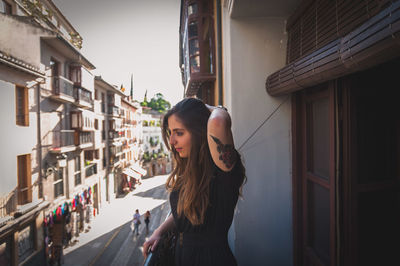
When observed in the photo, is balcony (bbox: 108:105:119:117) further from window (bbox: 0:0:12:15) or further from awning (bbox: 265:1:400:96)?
awning (bbox: 265:1:400:96)

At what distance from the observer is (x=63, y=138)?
1323 cm

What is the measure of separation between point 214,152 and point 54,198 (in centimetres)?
1426

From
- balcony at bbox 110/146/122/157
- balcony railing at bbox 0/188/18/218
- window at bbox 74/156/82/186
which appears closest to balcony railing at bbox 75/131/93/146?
window at bbox 74/156/82/186

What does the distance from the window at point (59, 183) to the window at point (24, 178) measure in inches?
112

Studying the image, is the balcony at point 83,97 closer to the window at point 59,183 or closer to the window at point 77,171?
the window at point 77,171

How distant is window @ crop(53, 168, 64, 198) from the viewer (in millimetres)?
12581

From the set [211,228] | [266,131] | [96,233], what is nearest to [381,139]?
[266,131]

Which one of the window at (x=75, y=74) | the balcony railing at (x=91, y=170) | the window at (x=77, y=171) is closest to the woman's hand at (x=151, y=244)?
the window at (x=75, y=74)

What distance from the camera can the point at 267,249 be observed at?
3.41 metres

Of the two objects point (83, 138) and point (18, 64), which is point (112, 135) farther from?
point (18, 64)

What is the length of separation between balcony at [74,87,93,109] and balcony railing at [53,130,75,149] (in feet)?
6.42

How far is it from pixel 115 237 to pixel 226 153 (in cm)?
1597

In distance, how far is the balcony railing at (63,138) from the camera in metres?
12.4

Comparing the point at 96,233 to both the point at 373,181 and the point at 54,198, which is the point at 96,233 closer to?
the point at 54,198
